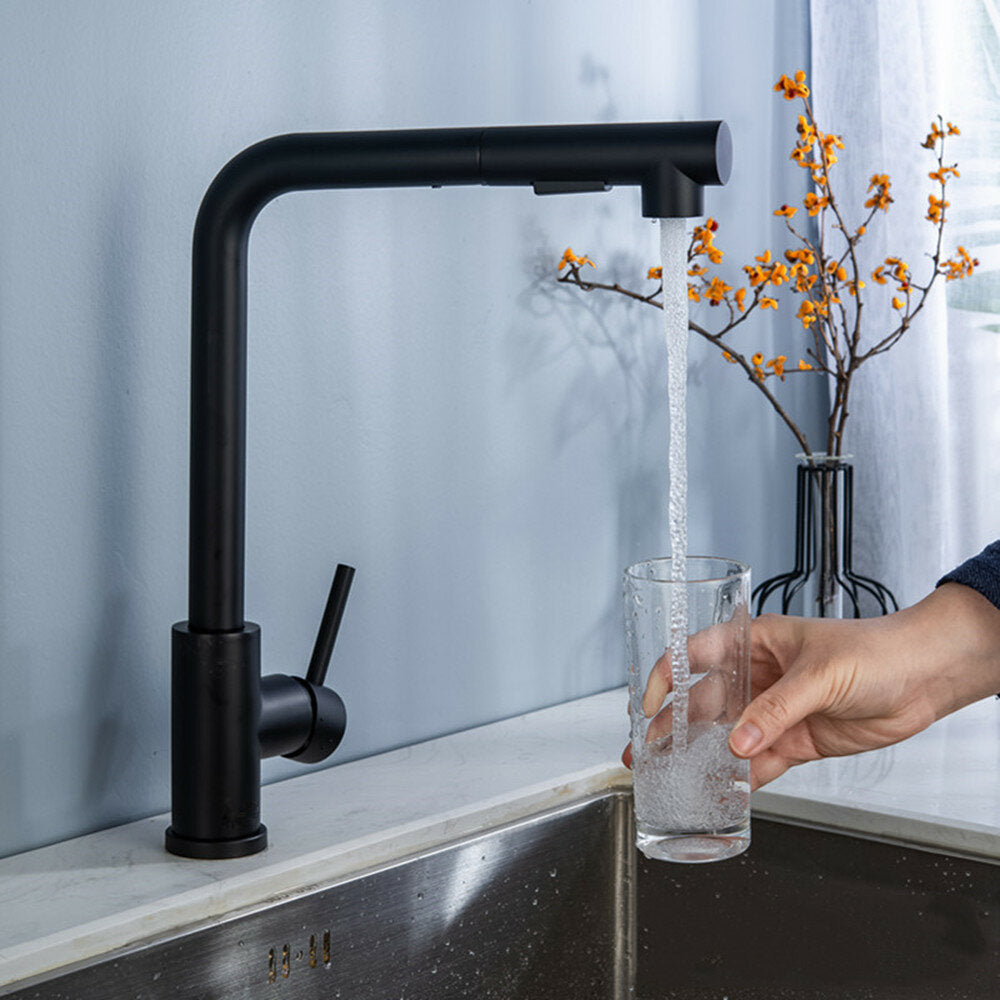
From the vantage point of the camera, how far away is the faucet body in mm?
739

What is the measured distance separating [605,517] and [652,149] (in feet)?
1.97

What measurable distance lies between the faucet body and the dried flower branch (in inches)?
18.5

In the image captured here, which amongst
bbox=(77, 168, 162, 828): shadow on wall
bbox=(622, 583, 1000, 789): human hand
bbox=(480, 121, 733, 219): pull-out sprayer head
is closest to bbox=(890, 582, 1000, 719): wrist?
bbox=(622, 583, 1000, 789): human hand

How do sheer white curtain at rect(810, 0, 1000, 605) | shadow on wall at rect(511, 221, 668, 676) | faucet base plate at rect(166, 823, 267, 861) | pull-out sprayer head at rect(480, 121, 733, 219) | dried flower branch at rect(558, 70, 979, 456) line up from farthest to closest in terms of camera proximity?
sheer white curtain at rect(810, 0, 1000, 605) < dried flower branch at rect(558, 70, 979, 456) < shadow on wall at rect(511, 221, 668, 676) < faucet base plate at rect(166, 823, 267, 861) < pull-out sprayer head at rect(480, 121, 733, 219)

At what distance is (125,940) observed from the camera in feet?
2.45

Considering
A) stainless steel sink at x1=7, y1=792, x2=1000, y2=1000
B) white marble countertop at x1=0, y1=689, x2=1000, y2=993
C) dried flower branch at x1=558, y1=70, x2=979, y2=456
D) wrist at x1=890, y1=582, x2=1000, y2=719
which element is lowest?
stainless steel sink at x1=7, y1=792, x2=1000, y2=1000

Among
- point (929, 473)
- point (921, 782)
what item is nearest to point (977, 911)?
point (921, 782)

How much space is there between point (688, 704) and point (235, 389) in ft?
1.00

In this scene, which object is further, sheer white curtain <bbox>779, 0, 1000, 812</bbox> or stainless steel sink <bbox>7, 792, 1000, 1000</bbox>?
sheer white curtain <bbox>779, 0, 1000, 812</bbox>

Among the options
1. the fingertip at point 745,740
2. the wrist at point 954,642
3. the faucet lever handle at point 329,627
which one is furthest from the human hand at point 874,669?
the faucet lever handle at point 329,627

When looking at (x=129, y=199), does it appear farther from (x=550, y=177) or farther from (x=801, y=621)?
(x=801, y=621)

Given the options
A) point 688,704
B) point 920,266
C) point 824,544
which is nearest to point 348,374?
point 688,704

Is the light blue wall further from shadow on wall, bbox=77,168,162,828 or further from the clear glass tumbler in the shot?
the clear glass tumbler

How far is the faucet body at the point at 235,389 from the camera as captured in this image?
739mm
